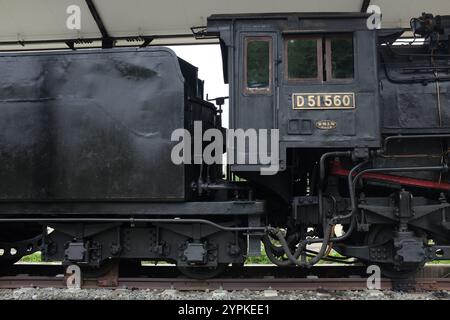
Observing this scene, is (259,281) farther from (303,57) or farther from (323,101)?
(303,57)

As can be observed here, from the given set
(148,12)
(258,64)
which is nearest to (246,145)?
(258,64)

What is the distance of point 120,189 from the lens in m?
5.07

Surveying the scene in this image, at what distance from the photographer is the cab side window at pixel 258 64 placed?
16.5ft

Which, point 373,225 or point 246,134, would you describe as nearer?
point 246,134

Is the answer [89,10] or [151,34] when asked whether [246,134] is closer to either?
[151,34]

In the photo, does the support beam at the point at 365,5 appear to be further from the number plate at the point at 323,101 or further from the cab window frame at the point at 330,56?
the number plate at the point at 323,101

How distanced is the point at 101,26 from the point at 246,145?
480cm

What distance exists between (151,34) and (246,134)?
432cm

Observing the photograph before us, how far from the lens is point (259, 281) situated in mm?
5352

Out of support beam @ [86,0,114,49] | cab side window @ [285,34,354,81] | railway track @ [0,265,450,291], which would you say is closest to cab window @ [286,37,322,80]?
cab side window @ [285,34,354,81]

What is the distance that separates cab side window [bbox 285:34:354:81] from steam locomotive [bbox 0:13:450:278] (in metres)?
0.02

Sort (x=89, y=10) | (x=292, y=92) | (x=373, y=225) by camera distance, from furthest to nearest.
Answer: (x=89, y=10) < (x=373, y=225) < (x=292, y=92)

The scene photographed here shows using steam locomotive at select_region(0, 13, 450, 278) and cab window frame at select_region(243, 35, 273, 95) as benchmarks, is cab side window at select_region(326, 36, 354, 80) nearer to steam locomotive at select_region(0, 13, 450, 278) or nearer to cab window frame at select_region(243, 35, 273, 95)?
steam locomotive at select_region(0, 13, 450, 278)

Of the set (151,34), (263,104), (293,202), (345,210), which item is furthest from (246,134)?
(151,34)
